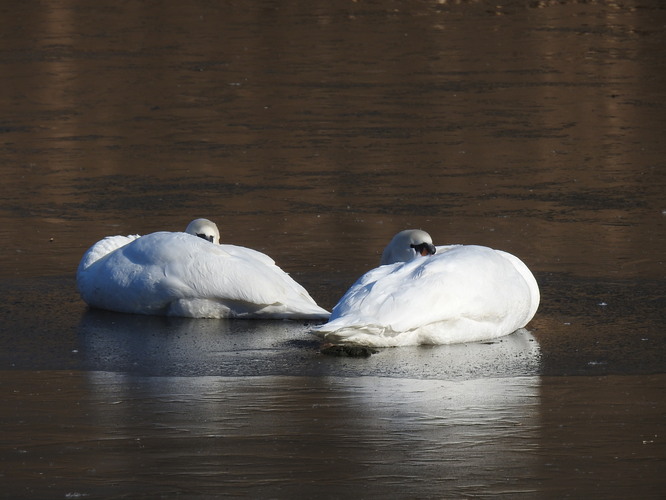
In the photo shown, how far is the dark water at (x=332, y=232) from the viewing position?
691 cm

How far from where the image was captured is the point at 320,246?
12328 mm

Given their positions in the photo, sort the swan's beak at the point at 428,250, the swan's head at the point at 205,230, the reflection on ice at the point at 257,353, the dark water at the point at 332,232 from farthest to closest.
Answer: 1. the swan's head at the point at 205,230
2. the swan's beak at the point at 428,250
3. the reflection on ice at the point at 257,353
4. the dark water at the point at 332,232

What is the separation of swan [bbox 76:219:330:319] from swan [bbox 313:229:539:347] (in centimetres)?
79

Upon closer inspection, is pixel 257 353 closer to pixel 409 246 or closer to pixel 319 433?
pixel 409 246

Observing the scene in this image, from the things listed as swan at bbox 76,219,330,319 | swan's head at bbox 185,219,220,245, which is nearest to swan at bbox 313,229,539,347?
swan at bbox 76,219,330,319

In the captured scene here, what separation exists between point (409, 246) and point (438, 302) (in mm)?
1280

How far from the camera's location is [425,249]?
10.4m

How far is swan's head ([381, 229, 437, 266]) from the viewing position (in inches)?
408

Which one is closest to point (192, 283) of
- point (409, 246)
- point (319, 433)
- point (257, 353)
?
point (257, 353)

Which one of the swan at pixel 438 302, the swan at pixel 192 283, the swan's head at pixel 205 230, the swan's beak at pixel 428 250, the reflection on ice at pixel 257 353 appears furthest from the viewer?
the swan's head at pixel 205 230

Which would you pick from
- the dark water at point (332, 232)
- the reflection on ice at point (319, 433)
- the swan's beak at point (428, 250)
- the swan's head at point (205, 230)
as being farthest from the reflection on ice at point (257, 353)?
the swan's head at point (205, 230)

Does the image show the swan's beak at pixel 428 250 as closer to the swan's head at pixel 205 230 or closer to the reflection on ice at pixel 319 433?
the swan's head at pixel 205 230

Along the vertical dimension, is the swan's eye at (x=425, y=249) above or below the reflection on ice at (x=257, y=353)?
above

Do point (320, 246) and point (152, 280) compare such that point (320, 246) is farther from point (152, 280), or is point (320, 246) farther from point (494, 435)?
point (494, 435)
